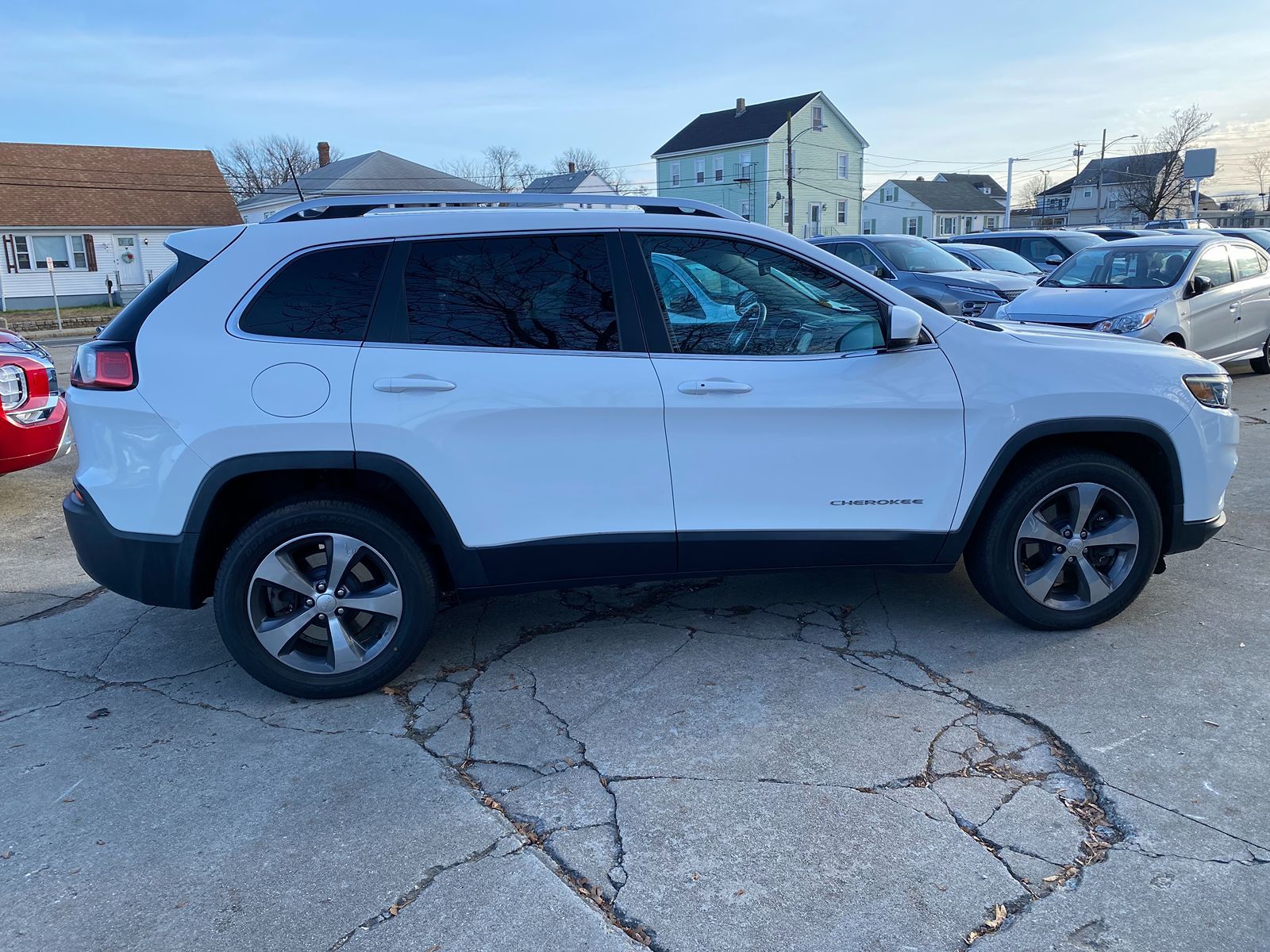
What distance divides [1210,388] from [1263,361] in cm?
917

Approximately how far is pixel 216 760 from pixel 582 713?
1324 millimetres

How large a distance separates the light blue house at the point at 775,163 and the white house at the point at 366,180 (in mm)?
15202

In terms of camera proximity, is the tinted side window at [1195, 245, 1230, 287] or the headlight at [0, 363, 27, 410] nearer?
the headlight at [0, 363, 27, 410]

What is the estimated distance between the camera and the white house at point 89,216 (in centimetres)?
3584

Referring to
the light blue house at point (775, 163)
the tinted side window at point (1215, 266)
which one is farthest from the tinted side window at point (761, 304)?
the light blue house at point (775, 163)

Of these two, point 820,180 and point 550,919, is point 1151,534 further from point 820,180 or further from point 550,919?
point 820,180

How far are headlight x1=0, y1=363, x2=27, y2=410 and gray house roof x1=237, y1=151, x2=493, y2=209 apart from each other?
40.6 metres

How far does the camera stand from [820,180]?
56906 mm

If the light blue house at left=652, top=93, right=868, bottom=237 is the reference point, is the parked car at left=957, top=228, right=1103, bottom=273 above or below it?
below

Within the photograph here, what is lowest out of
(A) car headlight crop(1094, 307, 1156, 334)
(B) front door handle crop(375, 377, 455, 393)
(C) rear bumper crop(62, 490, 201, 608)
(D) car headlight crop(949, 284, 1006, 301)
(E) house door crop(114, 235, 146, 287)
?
(C) rear bumper crop(62, 490, 201, 608)

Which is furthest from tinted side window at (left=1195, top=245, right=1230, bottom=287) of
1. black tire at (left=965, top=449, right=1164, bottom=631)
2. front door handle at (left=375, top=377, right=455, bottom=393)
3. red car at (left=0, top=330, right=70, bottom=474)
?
red car at (left=0, top=330, right=70, bottom=474)

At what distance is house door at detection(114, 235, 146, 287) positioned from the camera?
124 feet

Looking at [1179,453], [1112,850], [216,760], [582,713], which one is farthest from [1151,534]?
[216,760]

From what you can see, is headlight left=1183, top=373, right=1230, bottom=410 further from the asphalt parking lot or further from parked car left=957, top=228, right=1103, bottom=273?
parked car left=957, top=228, right=1103, bottom=273
